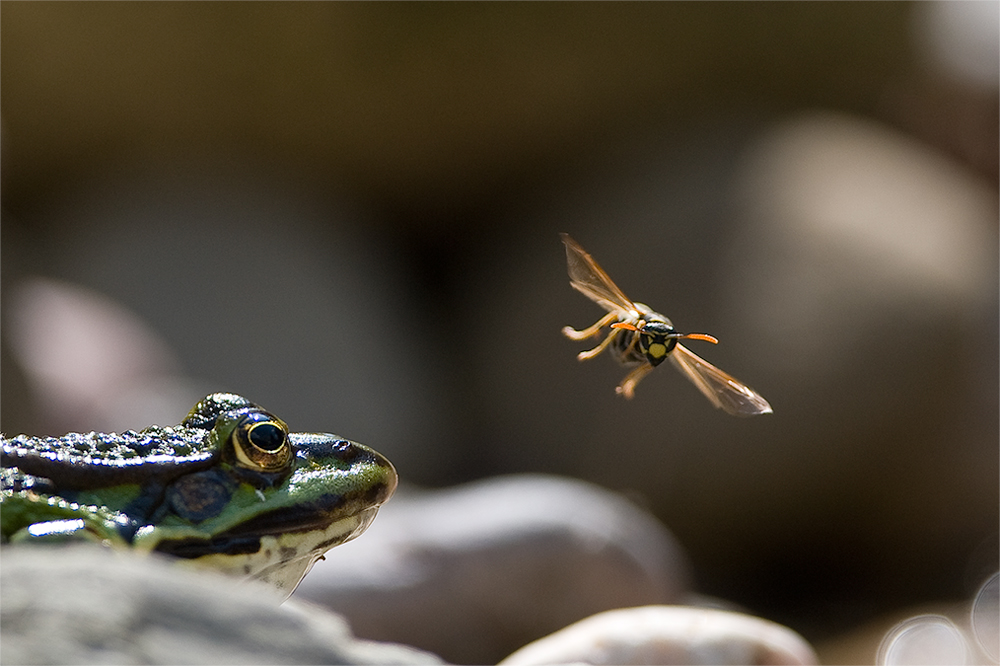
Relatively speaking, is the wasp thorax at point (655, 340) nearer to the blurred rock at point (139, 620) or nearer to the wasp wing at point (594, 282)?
the wasp wing at point (594, 282)

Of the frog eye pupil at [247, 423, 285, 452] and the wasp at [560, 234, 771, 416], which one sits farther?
the wasp at [560, 234, 771, 416]

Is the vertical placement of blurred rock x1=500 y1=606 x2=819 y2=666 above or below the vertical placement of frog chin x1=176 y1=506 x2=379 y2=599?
below

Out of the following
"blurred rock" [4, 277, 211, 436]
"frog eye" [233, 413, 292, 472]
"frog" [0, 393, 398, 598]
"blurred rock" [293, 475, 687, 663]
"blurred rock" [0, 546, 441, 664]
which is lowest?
"blurred rock" [4, 277, 211, 436]

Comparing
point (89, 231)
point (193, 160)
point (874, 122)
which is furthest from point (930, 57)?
point (89, 231)

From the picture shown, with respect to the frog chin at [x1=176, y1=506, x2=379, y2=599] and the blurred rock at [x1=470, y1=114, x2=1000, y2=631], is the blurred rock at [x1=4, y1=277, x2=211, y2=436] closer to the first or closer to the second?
the blurred rock at [x1=470, y1=114, x2=1000, y2=631]

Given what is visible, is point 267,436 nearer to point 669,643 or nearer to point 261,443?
point 261,443

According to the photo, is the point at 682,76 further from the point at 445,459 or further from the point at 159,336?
the point at 159,336

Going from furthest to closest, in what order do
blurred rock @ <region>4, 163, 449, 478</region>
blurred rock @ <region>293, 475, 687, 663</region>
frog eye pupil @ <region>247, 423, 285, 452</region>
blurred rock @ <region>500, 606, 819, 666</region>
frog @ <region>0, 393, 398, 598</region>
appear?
blurred rock @ <region>4, 163, 449, 478</region>
blurred rock @ <region>293, 475, 687, 663</region>
blurred rock @ <region>500, 606, 819, 666</region>
frog eye pupil @ <region>247, 423, 285, 452</region>
frog @ <region>0, 393, 398, 598</region>

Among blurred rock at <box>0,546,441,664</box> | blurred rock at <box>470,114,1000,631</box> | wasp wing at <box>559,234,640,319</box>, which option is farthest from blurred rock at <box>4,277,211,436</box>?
blurred rock at <box>0,546,441,664</box>
